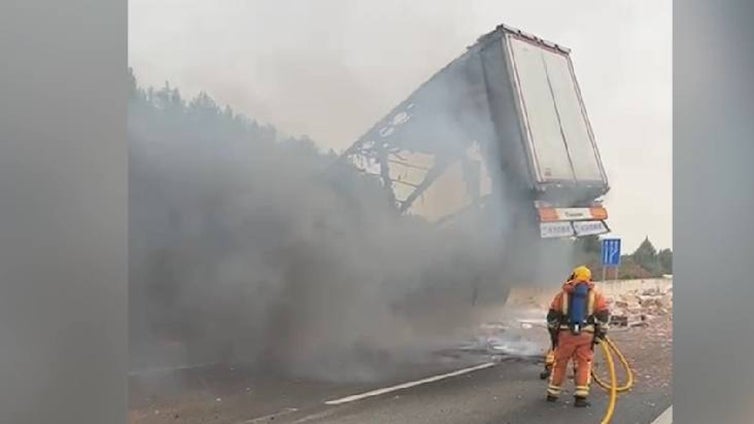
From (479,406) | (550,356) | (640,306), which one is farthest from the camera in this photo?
(640,306)

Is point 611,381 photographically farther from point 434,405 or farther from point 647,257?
point 434,405

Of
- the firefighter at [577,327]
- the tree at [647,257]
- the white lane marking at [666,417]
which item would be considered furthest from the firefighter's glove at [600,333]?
the white lane marking at [666,417]

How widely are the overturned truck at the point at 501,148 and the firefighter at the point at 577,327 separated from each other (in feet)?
0.58

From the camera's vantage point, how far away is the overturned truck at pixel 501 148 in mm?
2365

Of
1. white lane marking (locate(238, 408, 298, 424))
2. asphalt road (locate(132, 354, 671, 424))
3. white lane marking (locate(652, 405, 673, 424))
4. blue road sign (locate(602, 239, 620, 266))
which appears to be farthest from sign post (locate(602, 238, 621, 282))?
white lane marking (locate(238, 408, 298, 424))

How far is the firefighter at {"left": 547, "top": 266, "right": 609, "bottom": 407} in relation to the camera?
2748 mm

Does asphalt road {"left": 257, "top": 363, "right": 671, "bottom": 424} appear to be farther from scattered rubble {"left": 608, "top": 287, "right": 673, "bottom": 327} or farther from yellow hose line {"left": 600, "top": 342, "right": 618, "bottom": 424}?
scattered rubble {"left": 608, "top": 287, "right": 673, "bottom": 327}

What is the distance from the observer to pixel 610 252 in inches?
114

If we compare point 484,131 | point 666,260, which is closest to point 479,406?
point 484,131

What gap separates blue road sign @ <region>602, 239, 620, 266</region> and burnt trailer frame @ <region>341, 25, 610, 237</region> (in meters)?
0.11

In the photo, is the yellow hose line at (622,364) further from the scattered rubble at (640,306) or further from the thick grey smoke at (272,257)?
the thick grey smoke at (272,257)

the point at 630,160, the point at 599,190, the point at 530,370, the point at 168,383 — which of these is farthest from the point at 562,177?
the point at 168,383

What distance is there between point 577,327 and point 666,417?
0.65m

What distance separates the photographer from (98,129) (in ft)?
5.76
